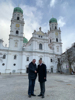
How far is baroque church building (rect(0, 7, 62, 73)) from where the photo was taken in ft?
115

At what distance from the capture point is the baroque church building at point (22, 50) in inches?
1375

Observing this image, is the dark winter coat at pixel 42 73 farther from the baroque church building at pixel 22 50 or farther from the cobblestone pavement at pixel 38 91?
the baroque church building at pixel 22 50

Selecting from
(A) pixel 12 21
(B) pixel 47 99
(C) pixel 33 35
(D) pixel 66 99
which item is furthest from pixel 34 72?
(A) pixel 12 21

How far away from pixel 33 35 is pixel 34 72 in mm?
36239

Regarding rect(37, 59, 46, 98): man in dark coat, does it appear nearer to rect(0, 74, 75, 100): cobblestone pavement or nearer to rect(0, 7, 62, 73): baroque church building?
rect(0, 74, 75, 100): cobblestone pavement

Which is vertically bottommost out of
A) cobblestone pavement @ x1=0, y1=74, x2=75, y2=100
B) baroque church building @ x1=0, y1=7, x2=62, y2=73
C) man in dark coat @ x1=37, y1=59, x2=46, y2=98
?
cobblestone pavement @ x1=0, y1=74, x2=75, y2=100

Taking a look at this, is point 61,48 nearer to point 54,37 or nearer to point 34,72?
point 54,37

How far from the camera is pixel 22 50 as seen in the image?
123 feet

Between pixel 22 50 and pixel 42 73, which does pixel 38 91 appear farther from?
pixel 22 50

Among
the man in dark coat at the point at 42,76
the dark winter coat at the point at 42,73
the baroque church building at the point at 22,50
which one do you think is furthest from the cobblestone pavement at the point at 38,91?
the baroque church building at the point at 22,50

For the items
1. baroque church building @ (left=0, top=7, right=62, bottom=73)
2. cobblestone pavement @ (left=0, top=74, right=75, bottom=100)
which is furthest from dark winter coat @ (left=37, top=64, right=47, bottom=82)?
baroque church building @ (left=0, top=7, right=62, bottom=73)

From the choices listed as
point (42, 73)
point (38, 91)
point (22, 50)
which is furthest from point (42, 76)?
point (22, 50)

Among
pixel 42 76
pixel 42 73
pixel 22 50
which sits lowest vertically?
pixel 42 76

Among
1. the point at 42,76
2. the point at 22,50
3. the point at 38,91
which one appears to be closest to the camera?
the point at 42,76
